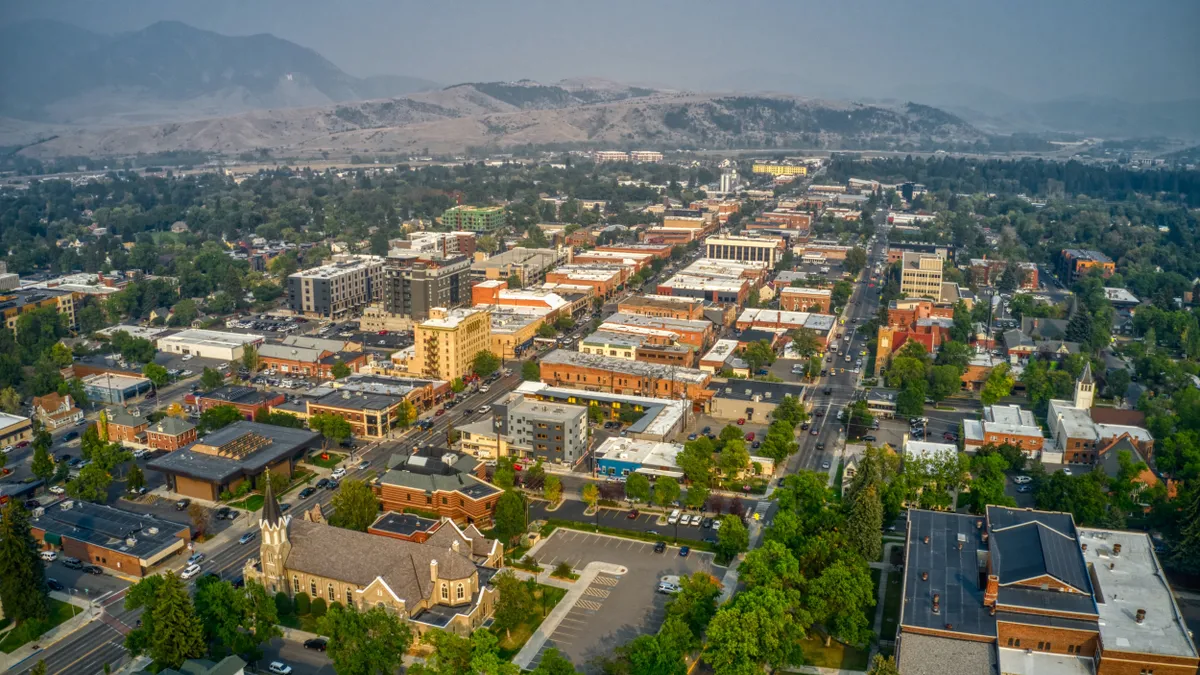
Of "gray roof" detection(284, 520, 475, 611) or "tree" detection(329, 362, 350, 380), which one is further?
"tree" detection(329, 362, 350, 380)

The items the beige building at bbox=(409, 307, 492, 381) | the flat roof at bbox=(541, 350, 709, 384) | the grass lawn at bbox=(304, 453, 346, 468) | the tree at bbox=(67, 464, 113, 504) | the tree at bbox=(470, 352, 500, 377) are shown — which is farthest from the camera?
the tree at bbox=(470, 352, 500, 377)

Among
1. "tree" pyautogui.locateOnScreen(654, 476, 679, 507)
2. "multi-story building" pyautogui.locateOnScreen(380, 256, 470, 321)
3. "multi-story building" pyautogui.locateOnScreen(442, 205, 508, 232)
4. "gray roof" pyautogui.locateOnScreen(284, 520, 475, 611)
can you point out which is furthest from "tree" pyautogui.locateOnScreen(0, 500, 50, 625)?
"multi-story building" pyautogui.locateOnScreen(442, 205, 508, 232)

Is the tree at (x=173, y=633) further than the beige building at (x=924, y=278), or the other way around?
the beige building at (x=924, y=278)

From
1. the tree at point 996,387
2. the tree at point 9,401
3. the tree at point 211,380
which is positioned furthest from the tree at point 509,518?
the tree at point 9,401

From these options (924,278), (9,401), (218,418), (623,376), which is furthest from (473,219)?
(218,418)

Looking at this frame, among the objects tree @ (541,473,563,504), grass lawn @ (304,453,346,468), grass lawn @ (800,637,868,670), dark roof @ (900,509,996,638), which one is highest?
dark roof @ (900,509,996,638)

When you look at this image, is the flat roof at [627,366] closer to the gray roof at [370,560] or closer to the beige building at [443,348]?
the beige building at [443,348]

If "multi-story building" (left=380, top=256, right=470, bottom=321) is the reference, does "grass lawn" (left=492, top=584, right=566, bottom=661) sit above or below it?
below

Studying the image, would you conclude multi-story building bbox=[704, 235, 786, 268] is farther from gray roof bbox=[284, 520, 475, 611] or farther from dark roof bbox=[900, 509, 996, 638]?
gray roof bbox=[284, 520, 475, 611]
